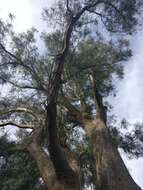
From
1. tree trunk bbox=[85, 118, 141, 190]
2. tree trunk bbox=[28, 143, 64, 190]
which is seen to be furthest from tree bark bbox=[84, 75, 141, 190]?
tree trunk bbox=[28, 143, 64, 190]

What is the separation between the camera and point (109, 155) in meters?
7.76

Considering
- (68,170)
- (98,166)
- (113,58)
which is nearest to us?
(68,170)

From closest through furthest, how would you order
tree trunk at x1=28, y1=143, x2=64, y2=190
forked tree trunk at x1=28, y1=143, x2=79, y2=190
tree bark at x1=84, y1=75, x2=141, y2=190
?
forked tree trunk at x1=28, y1=143, x2=79, y2=190, tree trunk at x1=28, y1=143, x2=64, y2=190, tree bark at x1=84, y1=75, x2=141, y2=190

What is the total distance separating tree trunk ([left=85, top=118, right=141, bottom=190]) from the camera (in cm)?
681

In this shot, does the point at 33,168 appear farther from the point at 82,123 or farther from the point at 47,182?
the point at 47,182

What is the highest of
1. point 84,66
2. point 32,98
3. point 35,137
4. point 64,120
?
point 84,66

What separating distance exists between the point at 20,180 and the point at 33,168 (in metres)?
0.72

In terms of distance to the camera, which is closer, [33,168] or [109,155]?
[109,155]

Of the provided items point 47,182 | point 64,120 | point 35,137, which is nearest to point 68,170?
point 47,182

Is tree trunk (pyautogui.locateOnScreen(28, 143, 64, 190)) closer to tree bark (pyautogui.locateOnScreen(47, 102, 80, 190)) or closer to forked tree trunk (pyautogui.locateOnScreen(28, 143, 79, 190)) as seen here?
forked tree trunk (pyautogui.locateOnScreen(28, 143, 79, 190))

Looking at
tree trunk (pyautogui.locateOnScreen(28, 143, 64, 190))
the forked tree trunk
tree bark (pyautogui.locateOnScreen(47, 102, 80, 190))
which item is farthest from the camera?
tree trunk (pyautogui.locateOnScreen(28, 143, 64, 190))

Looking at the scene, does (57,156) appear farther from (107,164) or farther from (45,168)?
(107,164)

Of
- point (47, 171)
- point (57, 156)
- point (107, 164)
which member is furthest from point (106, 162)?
point (57, 156)

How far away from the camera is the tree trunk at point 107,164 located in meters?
6.81
